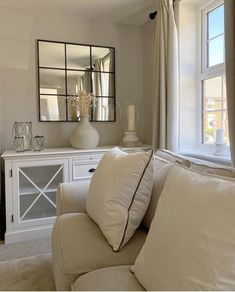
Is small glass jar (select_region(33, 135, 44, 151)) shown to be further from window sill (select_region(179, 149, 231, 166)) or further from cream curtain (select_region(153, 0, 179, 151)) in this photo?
window sill (select_region(179, 149, 231, 166))

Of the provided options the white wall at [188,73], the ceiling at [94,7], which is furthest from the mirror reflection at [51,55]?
the white wall at [188,73]

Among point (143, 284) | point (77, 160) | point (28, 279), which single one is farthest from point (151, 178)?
point (77, 160)

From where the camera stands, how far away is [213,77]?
2.15 meters

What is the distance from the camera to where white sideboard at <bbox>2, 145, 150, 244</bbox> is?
2180 millimetres

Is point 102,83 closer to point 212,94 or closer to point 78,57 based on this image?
point 78,57

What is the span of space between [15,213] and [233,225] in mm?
2012

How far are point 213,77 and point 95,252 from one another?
1.79 m

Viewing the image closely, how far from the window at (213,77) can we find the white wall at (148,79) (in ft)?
2.09

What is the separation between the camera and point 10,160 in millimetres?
2146

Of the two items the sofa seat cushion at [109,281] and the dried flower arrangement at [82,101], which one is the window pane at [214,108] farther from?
the sofa seat cushion at [109,281]

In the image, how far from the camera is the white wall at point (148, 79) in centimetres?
277

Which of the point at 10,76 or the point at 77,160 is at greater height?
the point at 10,76

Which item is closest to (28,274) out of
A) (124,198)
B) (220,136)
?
(124,198)

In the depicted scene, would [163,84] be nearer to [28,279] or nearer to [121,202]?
[121,202]
